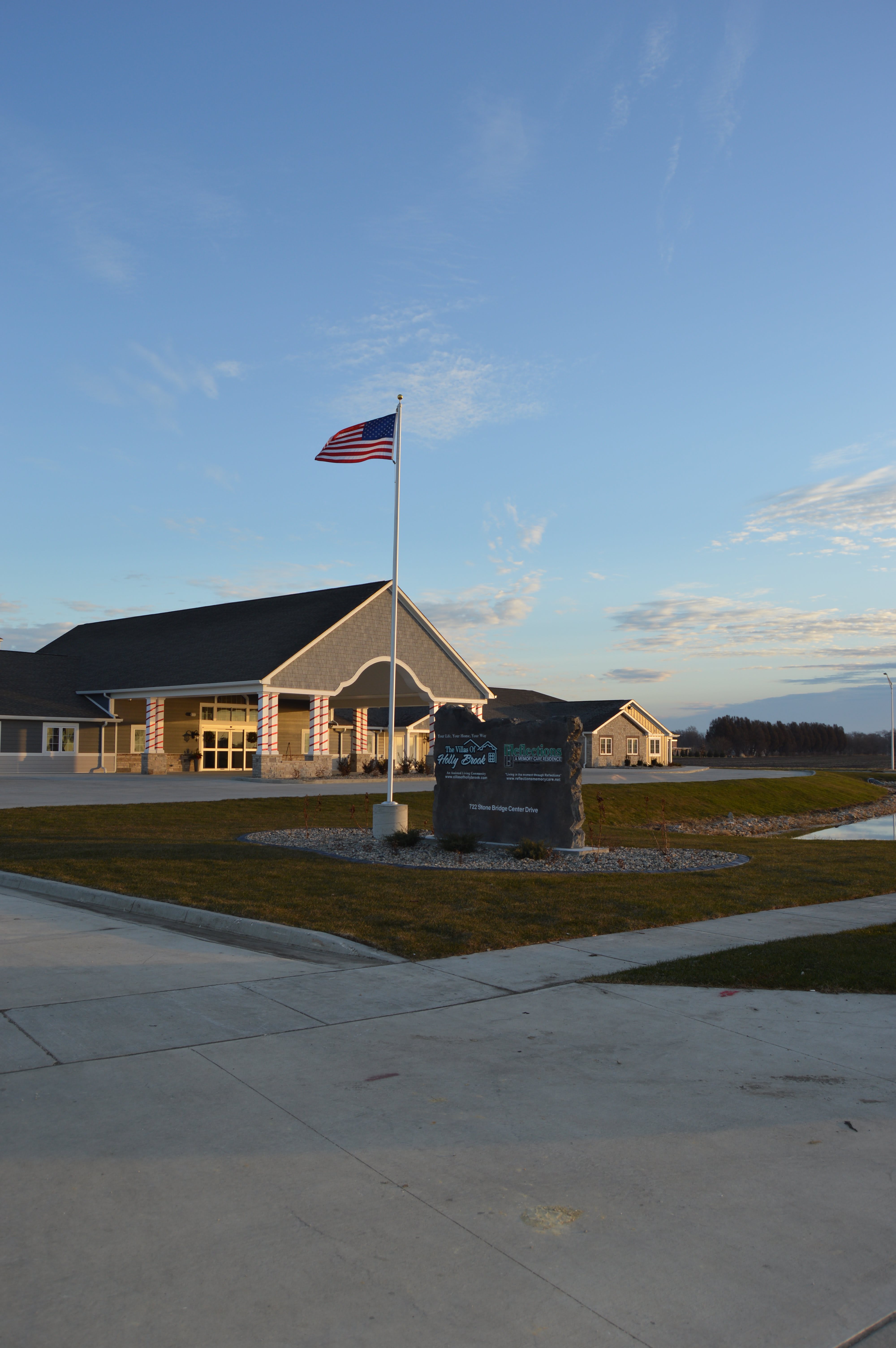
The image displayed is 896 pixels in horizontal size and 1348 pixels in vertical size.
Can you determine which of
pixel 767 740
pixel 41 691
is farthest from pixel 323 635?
pixel 767 740

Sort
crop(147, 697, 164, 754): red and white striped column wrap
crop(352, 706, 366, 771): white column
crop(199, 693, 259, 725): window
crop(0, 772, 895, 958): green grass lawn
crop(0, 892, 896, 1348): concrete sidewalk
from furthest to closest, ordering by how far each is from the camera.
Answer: crop(352, 706, 366, 771): white column → crop(199, 693, 259, 725): window → crop(147, 697, 164, 754): red and white striped column wrap → crop(0, 772, 895, 958): green grass lawn → crop(0, 892, 896, 1348): concrete sidewalk

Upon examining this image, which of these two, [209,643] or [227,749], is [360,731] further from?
[209,643]

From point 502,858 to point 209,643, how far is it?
32.9m

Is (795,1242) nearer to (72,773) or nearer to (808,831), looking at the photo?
(808,831)

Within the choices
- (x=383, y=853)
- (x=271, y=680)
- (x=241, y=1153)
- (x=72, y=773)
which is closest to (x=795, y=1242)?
(x=241, y=1153)

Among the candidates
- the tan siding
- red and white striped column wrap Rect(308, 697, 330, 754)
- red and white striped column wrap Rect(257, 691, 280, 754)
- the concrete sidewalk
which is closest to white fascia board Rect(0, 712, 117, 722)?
the tan siding

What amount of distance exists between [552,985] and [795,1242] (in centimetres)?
390

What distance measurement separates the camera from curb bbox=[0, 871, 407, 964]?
8.65 m

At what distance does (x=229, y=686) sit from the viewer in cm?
4059

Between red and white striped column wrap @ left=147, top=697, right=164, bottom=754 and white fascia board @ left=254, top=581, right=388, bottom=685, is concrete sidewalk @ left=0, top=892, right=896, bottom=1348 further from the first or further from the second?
red and white striped column wrap @ left=147, top=697, right=164, bottom=754

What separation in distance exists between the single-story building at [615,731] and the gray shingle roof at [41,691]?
82.9ft

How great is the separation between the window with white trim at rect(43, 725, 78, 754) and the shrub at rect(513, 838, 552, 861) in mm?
33862

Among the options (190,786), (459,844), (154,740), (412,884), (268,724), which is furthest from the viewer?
(154,740)

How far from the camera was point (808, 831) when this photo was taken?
105 ft
